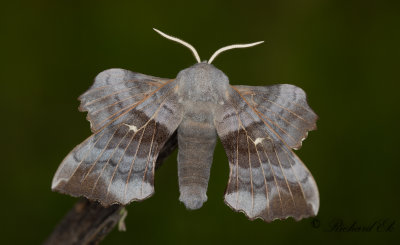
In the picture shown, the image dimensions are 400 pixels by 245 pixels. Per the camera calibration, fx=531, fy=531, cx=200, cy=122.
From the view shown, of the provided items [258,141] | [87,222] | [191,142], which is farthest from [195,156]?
[87,222]

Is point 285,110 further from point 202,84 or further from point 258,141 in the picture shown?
point 202,84

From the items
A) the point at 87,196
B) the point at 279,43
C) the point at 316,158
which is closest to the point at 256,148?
Answer: the point at 87,196

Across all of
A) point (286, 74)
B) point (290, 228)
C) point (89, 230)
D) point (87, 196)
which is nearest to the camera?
point (87, 196)

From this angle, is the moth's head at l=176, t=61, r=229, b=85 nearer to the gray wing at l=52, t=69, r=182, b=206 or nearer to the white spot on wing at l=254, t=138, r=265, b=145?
the gray wing at l=52, t=69, r=182, b=206

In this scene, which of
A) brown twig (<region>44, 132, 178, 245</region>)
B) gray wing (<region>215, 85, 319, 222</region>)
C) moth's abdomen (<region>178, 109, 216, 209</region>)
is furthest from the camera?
brown twig (<region>44, 132, 178, 245</region>)

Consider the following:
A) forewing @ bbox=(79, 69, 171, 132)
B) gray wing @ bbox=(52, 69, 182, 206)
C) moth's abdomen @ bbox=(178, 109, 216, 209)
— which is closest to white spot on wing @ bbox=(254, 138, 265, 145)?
moth's abdomen @ bbox=(178, 109, 216, 209)

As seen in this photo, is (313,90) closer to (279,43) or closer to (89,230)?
(279,43)
